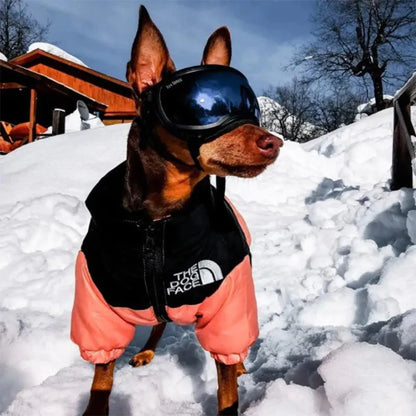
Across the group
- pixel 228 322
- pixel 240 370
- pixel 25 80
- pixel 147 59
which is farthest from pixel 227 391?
pixel 25 80

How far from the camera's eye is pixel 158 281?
166 cm

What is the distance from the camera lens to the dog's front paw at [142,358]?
2.16 metres

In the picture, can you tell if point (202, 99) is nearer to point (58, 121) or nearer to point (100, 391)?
point (100, 391)

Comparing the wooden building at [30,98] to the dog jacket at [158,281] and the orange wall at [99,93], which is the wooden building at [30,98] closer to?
the orange wall at [99,93]

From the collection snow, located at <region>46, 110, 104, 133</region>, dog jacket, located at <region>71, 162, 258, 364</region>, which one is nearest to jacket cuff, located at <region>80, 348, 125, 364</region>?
dog jacket, located at <region>71, 162, 258, 364</region>

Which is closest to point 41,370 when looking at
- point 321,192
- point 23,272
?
point 23,272

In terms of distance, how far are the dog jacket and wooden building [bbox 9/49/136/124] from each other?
19566 millimetres

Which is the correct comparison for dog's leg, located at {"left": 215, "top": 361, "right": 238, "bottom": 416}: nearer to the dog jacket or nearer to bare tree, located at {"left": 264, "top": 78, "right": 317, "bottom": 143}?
the dog jacket

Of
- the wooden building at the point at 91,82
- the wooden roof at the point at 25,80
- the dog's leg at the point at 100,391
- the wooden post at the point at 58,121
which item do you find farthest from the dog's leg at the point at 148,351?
the wooden building at the point at 91,82

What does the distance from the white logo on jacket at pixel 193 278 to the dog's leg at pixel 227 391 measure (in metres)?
0.34

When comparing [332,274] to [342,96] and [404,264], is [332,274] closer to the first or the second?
[404,264]

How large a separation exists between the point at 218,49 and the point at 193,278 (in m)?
1.00

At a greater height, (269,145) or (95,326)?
(269,145)

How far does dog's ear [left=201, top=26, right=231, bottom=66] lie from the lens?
1823 millimetres
